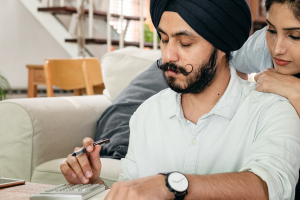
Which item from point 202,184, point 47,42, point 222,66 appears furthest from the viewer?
point 47,42

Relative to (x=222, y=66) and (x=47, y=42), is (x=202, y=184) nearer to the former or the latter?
(x=222, y=66)

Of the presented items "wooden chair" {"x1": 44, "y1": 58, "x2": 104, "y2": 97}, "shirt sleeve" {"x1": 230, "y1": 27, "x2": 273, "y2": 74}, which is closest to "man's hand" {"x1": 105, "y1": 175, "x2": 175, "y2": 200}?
"shirt sleeve" {"x1": 230, "y1": 27, "x2": 273, "y2": 74}

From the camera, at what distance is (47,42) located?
494cm

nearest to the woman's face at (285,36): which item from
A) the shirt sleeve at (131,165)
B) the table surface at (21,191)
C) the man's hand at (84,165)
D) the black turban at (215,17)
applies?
the black turban at (215,17)

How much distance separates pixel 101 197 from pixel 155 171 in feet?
0.88

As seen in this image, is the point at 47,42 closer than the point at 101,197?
No

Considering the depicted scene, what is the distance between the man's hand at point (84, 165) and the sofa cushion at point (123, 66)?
114 centimetres

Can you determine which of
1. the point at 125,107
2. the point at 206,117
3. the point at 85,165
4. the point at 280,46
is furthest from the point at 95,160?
the point at 125,107

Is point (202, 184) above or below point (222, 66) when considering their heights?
below

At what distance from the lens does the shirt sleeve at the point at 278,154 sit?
754mm

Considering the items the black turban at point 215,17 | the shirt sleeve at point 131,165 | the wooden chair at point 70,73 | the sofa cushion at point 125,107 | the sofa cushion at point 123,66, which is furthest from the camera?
the wooden chair at point 70,73

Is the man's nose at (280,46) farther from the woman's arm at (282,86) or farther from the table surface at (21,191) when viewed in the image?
the table surface at (21,191)

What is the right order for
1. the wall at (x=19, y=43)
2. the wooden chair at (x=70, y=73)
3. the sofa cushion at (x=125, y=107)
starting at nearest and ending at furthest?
the sofa cushion at (x=125, y=107) → the wooden chair at (x=70, y=73) → the wall at (x=19, y=43)

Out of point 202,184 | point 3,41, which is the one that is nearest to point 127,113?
point 202,184
